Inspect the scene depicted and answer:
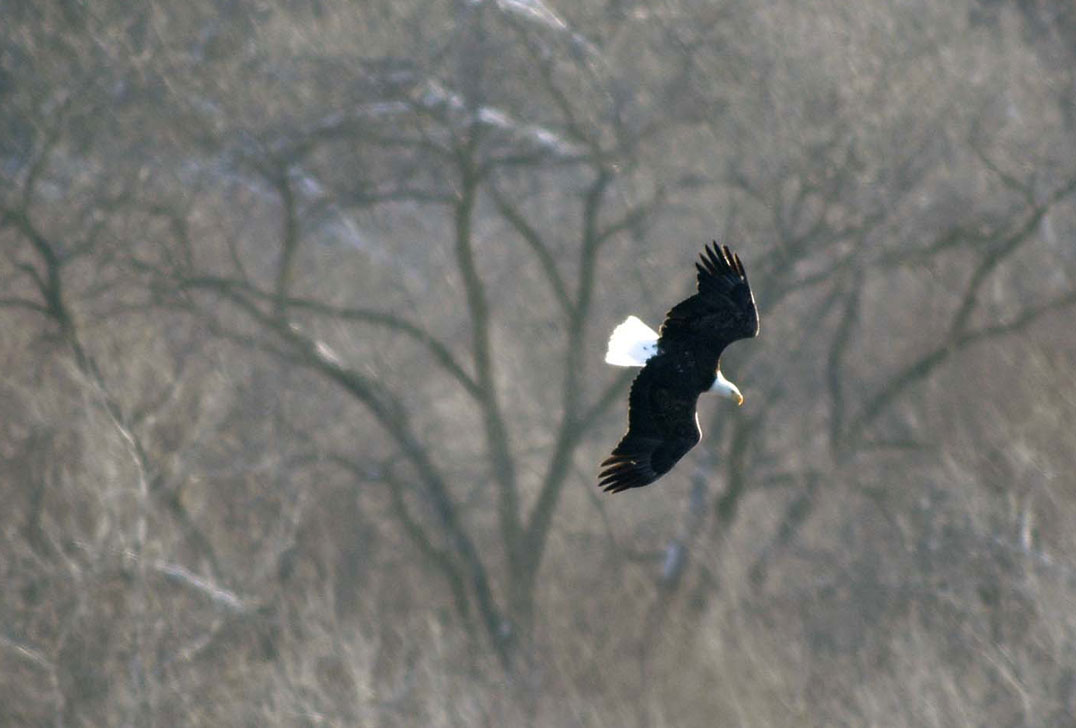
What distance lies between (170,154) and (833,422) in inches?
338

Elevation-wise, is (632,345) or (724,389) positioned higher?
(632,345)

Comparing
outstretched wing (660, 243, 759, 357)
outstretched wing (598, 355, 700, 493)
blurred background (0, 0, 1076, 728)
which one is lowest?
outstretched wing (598, 355, 700, 493)

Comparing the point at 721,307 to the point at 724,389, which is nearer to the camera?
the point at 721,307

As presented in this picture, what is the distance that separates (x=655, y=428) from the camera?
9867mm

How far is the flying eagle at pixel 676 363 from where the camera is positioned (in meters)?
9.66

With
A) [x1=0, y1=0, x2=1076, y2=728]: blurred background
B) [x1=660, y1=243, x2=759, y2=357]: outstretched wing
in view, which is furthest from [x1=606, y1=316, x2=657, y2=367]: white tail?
[x1=0, y1=0, x2=1076, y2=728]: blurred background

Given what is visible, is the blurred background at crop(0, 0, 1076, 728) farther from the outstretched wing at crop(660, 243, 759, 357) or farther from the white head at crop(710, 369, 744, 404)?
the outstretched wing at crop(660, 243, 759, 357)

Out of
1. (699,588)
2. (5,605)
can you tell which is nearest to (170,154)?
(5,605)

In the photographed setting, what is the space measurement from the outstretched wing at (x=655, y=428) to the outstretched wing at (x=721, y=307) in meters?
0.27

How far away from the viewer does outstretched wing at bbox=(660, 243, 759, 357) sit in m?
9.62

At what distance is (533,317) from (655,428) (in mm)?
14610

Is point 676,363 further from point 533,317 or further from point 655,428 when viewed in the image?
point 533,317

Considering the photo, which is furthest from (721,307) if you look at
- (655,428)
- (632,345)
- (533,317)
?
(533,317)

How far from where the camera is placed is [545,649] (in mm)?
21828
